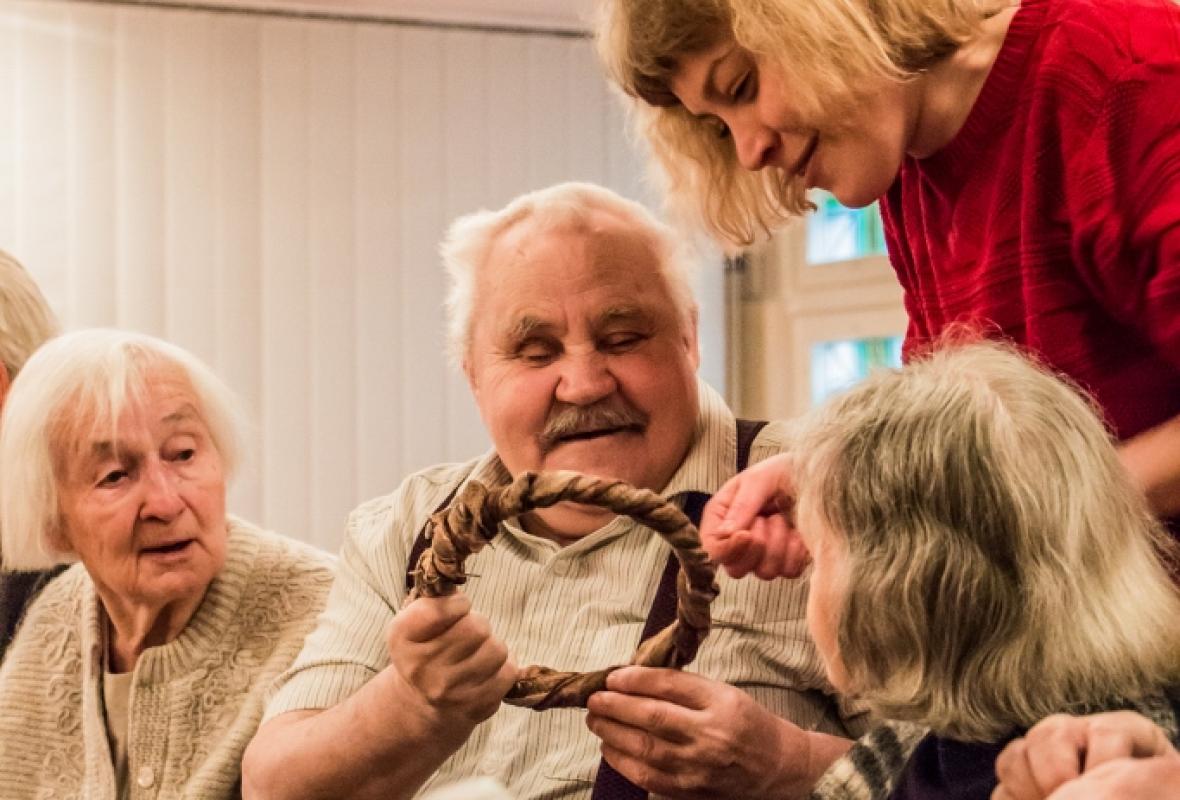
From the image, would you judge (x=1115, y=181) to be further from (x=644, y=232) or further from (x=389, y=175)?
(x=389, y=175)

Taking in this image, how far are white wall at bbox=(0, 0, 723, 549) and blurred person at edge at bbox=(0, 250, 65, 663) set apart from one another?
1.69 metres

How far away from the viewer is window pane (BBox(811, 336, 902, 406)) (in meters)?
4.22

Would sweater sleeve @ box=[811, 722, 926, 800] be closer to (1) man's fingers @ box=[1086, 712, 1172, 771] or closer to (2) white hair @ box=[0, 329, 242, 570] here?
(1) man's fingers @ box=[1086, 712, 1172, 771]

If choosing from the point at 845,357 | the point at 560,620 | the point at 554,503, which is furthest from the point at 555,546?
the point at 845,357

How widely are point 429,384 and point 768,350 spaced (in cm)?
103

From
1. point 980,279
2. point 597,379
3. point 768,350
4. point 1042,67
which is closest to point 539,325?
point 597,379

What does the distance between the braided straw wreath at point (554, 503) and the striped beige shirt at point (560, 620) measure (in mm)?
250

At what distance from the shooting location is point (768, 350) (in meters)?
4.54

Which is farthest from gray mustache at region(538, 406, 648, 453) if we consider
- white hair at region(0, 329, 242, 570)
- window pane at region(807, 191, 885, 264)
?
window pane at region(807, 191, 885, 264)

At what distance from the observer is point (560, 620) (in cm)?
163

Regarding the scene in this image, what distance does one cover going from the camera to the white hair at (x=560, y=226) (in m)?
1.74

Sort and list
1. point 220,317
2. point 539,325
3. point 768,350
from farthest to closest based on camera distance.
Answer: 1. point 768,350
2. point 220,317
3. point 539,325

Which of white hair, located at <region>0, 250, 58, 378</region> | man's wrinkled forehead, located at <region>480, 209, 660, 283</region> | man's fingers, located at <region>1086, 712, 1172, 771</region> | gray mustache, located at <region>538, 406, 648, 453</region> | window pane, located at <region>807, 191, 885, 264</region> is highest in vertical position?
window pane, located at <region>807, 191, 885, 264</region>

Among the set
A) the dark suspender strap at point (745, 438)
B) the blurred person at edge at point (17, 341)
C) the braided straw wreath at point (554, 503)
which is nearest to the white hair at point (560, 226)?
the dark suspender strap at point (745, 438)
